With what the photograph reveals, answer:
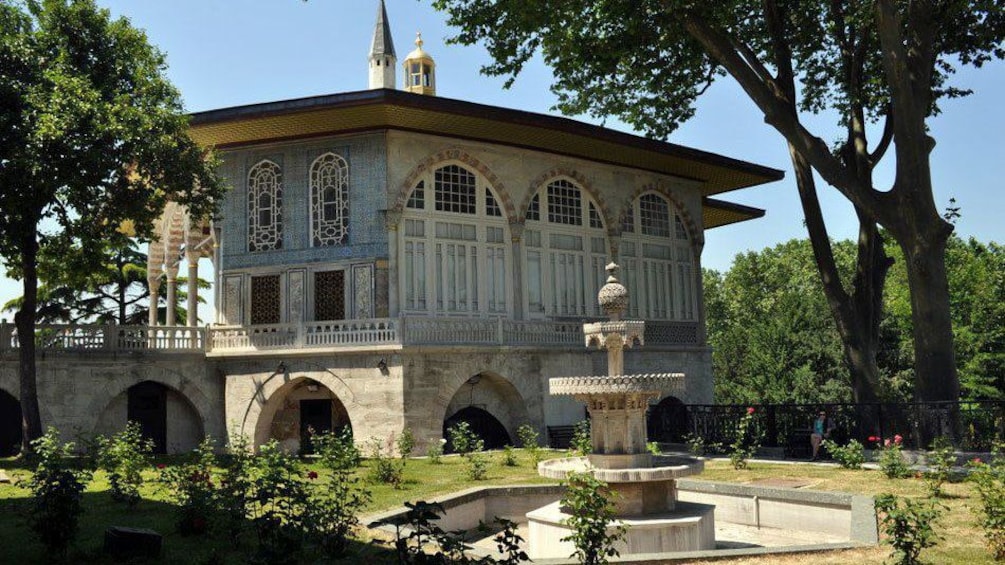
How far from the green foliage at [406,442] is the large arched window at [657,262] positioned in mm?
8862

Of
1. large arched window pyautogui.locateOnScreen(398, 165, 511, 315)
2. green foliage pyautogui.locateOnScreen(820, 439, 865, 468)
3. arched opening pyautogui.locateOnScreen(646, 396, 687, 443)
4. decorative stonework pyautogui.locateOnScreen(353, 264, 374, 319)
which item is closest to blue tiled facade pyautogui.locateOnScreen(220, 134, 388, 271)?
decorative stonework pyautogui.locateOnScreen(353, 264, 374, 319)

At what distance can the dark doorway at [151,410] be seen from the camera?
2191 centimetres

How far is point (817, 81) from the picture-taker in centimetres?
2125

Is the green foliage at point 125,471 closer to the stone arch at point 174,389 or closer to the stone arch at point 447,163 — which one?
the stone arch at point 174,389

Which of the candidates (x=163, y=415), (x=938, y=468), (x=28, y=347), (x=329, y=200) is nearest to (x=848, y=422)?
(x=938, y=468)

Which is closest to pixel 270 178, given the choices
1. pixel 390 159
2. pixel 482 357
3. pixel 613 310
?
pixel 390 159

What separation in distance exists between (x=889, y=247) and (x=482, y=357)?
88.9ft

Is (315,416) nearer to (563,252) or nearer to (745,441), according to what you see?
(563,252)

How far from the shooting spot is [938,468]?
12.8m

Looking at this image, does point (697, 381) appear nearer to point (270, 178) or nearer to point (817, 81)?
point (817, 81)

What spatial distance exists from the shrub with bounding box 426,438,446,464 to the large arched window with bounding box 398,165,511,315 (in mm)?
3472

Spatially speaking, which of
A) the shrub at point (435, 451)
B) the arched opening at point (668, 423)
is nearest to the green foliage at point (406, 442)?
the shrub at point (435, 451)

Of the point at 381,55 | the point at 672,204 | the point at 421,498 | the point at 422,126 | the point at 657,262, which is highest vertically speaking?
the point at 381,55

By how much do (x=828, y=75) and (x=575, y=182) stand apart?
725 centimetres
